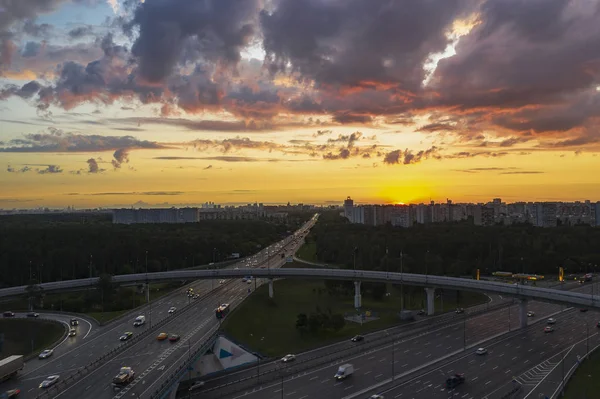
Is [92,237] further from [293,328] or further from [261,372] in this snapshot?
[261,372]

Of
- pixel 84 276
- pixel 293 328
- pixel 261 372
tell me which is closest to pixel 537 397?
pixel 261 372

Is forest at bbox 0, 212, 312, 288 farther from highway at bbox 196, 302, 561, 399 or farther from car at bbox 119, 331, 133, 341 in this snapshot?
highway at bbox 196, 302, 561, 399

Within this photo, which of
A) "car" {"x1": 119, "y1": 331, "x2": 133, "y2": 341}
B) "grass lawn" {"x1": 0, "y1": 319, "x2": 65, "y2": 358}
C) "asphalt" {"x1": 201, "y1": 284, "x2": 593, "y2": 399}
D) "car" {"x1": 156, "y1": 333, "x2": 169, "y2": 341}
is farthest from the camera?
"grass lawn" {"x1": 0, "y1": 319, "x2": 65, "y2": 358}

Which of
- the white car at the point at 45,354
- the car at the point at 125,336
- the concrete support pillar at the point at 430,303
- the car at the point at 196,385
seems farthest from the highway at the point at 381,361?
the white car at the point at 45,354

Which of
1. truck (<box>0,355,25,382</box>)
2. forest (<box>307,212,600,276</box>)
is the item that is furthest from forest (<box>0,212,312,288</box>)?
truck (<box>0,355,25,382</box>)

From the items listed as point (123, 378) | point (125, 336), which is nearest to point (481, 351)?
point (123, 378)

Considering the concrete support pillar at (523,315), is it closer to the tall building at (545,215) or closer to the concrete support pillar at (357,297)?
the concrete support pillar at (357,297)
